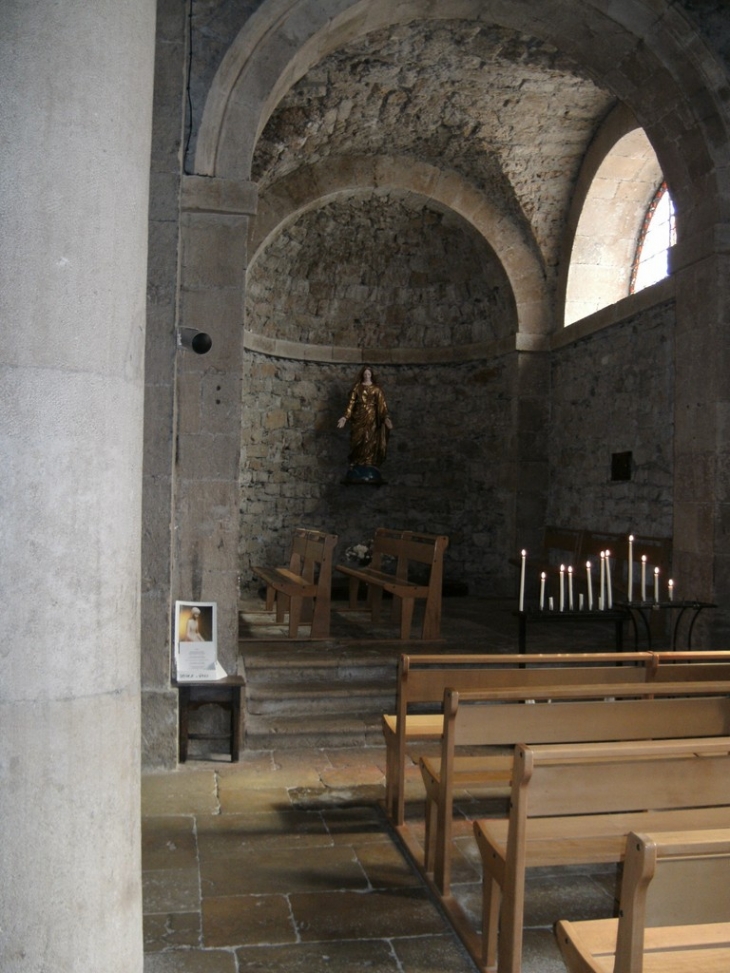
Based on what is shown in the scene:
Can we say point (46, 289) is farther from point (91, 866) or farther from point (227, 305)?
point (227, 305)

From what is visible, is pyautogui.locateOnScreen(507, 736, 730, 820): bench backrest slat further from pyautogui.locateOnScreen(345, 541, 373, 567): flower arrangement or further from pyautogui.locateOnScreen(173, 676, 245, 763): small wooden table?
pyautogui.locateOnScreen(345, 541, 373, 567): flower arrangement

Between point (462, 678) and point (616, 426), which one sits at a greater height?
point (616, 426)

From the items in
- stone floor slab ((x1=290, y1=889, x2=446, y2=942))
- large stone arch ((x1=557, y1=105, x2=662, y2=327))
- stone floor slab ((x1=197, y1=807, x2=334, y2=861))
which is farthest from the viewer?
large stone arch ((x1=557, y1=105, x2=662, y2=327))

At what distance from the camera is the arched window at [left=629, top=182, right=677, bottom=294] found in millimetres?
9125

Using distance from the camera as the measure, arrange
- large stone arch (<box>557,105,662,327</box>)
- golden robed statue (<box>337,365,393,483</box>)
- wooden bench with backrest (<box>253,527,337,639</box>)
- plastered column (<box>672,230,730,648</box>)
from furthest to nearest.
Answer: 1. golden robed statue (<box>337,365,393,483</box>)
2. large stone arch (<box>557,105,662,327</box>)
3. wooden bench with backrest (<box>253,527,337,639</box>)
4. plastered column (<box>672,230,730,648</box>)

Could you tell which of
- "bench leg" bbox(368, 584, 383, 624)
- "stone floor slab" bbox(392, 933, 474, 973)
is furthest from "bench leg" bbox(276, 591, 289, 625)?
"stone floor slab" bbox(392, 933, 474, 973)

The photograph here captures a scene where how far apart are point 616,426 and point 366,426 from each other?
328cm

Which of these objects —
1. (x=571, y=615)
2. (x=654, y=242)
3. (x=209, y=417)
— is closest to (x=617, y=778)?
(x=571, y=615)

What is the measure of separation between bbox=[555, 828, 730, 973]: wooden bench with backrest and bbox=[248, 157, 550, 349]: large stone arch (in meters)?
8.67

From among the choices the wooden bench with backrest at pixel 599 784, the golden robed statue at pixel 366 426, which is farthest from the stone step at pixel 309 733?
the golden robed statue at pixel 366 426

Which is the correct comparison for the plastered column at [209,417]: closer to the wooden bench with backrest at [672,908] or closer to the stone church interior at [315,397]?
the stone church interior at [315,397]

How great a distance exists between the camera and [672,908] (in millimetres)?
1900

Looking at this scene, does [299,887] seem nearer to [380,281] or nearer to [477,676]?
[477,676]

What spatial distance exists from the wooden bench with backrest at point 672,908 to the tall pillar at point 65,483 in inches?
43.7
